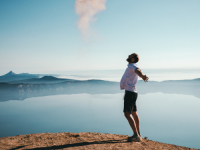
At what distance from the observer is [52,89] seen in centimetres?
18562

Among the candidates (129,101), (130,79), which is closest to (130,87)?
(130,79)

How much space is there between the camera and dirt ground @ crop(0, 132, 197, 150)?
3.40m

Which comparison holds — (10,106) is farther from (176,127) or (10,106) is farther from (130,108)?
(130,108)

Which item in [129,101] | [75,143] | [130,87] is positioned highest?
[130,87]

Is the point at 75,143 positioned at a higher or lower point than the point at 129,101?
lower

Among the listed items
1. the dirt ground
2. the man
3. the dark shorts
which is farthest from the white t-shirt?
the dirt ground

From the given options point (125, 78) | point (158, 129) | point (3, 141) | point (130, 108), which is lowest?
point (158, 129)

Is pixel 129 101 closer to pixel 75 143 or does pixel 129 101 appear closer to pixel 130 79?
pixel 130 79

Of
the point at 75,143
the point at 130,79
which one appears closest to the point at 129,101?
the point at 130,79

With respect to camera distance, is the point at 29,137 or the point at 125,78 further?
the point at 29,137

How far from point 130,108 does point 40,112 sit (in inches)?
4817

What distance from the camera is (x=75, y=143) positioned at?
3738 mm

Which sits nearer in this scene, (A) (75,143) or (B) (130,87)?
(B) (130,87)

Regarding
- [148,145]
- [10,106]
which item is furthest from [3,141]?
[10,106]
